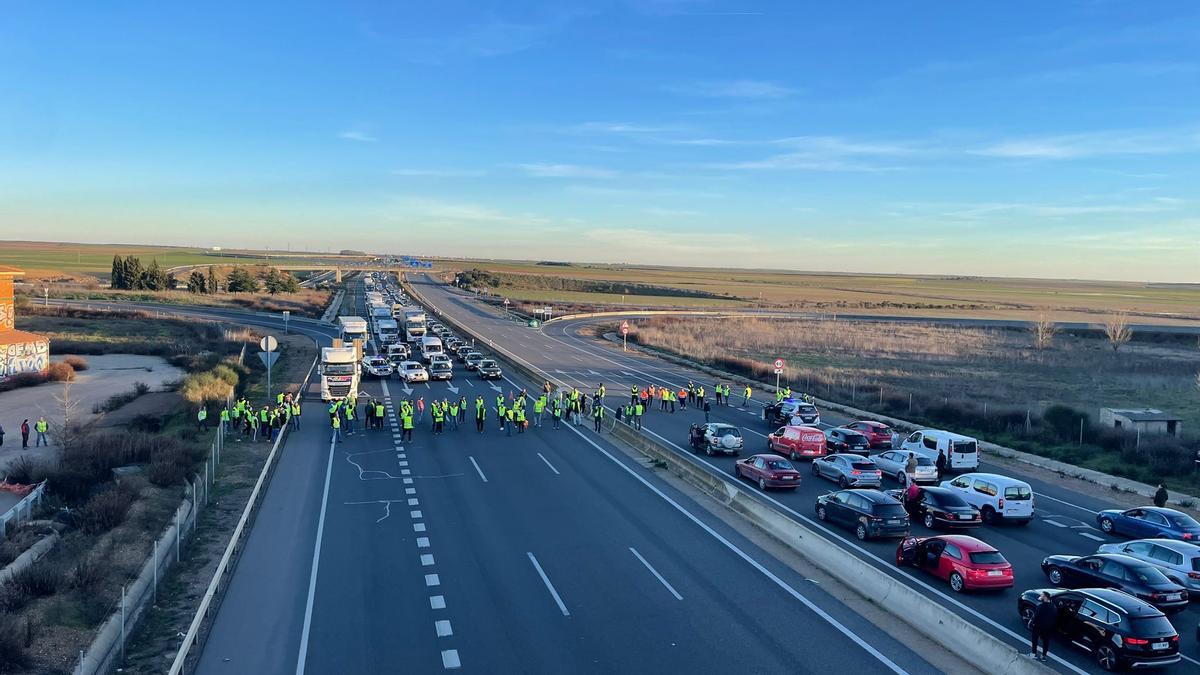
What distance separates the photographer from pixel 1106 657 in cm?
1341

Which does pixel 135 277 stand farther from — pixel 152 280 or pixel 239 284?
pixel 239 284

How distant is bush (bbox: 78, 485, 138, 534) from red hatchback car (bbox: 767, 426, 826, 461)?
20829 millimetres

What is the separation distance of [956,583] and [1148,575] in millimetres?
3482

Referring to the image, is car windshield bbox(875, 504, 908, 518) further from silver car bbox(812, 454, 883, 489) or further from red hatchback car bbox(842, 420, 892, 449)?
red hatchback car bbox(842, 420, 892, 449)

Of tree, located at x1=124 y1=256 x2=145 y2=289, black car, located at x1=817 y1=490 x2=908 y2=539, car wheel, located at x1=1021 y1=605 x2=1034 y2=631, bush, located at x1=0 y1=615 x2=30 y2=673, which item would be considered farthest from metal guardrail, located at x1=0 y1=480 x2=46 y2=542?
tree, located at x1=124 y1=256 x2=145 y2=289

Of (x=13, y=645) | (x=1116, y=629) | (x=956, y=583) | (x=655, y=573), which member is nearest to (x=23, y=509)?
(x=13, y=645)

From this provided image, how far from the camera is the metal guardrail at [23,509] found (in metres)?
19.1

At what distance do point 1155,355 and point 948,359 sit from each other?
1025 inches

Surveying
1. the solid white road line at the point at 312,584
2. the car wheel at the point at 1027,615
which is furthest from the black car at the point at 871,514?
the solid white road line at the point at 312,584

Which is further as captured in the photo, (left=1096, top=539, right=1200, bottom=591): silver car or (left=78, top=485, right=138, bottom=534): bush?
(left=78, top=485, right=138, bottom=534): bush

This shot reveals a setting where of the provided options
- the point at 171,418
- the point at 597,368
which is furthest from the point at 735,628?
the point at 597,368

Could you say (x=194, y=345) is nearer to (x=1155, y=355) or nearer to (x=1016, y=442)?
(x=1016, y=442)

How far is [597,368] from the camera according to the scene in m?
57.8

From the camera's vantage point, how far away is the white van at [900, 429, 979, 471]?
28938 millimetres
